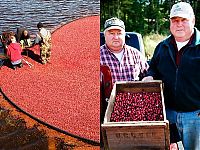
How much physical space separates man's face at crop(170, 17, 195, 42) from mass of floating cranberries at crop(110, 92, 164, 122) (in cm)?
35

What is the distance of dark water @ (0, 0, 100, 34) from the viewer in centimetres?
202

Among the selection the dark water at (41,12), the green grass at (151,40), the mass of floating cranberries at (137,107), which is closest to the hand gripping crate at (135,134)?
the mass of floating cranberries at (137,107)

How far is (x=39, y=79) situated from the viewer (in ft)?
6.73

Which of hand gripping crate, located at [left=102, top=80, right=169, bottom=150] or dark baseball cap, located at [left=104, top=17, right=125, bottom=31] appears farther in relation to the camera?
dark baseball cap, located at [left=104, top=17, right=125, bottom=31]

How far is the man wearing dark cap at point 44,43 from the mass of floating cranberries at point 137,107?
522 millimetres

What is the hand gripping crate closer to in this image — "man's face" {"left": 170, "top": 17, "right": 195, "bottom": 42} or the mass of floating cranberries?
the mass of floating cranberries

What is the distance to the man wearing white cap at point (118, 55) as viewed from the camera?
103 inches

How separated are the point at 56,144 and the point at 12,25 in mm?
585

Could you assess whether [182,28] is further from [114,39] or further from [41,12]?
[41,12]

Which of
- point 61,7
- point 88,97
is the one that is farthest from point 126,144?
point 61,7

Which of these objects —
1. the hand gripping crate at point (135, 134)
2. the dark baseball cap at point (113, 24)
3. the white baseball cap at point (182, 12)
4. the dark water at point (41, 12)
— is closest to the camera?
the dark water at point (41, 12)

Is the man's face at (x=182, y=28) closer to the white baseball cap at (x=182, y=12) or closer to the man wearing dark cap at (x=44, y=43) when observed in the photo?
the white baseball cap at (x=182, y=12)

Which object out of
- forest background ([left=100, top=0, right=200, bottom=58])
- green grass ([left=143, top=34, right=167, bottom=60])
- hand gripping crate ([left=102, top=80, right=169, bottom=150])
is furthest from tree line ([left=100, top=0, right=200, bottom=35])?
hand gripping crate ([left=102, top=80, right=169, bottom=150])

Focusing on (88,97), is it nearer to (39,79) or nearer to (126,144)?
(39,79)
